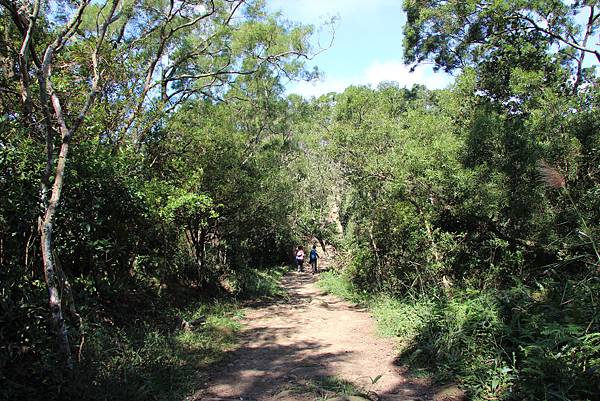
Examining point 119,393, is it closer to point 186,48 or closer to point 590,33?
point 186,48

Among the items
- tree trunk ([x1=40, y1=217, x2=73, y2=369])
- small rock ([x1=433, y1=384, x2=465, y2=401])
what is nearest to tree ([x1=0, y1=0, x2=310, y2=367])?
tree trunk ([x1=40, y1=217, x2=73, y2=369])

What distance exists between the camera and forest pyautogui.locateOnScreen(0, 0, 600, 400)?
4.43m

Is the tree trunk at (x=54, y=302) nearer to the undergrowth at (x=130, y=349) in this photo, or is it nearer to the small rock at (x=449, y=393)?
the undergrowth at (x=130, y=349)

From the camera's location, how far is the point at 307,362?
20.8ft

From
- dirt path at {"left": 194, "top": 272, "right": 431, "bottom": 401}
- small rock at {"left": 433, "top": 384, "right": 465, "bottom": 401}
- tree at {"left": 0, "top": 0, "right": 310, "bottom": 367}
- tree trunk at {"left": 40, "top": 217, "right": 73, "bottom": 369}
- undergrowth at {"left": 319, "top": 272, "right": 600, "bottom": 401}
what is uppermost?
tree at {"left": 0, "top": 0, "right": 310, "bottom": 367}

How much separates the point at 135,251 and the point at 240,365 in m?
2.64

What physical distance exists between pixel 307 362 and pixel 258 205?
24.2 feet

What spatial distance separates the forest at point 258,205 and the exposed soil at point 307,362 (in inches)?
15.3

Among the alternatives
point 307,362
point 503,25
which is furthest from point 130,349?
point 503,25

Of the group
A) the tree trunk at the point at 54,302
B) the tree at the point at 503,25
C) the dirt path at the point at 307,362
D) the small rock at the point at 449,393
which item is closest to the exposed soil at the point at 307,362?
the dirt path at the point at 307,362

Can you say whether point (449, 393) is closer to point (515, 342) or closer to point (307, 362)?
point (515, 342)

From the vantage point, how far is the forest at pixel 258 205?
4.43m

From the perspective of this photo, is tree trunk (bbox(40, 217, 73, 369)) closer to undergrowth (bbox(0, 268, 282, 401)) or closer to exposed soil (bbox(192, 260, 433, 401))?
undergrowth (bbox(0, 268, 282, 401))

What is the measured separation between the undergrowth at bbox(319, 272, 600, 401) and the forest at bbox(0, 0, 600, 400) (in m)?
0.03
